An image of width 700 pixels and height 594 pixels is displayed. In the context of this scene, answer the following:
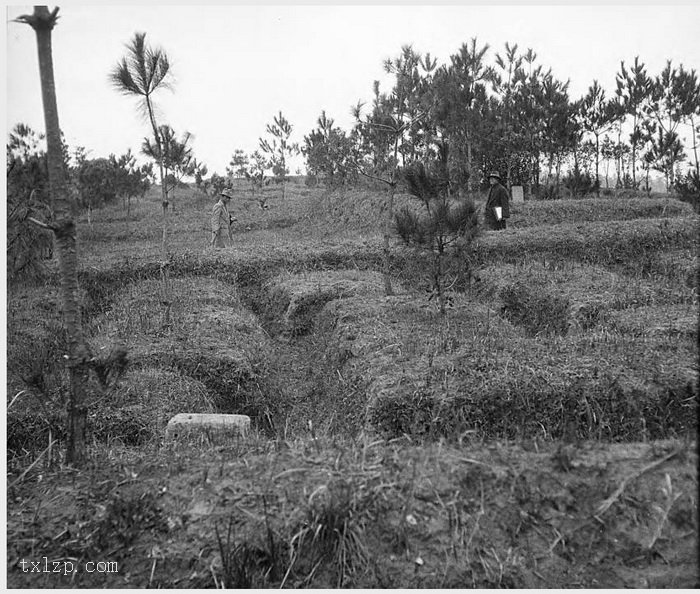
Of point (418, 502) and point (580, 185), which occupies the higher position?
point (580, 185)

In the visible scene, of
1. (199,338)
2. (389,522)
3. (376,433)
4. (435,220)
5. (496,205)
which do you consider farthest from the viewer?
(496,205)

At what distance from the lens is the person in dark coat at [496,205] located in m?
11.9

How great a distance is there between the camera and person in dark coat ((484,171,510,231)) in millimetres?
11898

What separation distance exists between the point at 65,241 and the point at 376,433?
261cm

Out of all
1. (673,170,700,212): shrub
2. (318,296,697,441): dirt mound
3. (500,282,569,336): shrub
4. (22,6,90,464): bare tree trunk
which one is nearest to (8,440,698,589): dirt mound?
(22,6,90,464): bare tree trunk

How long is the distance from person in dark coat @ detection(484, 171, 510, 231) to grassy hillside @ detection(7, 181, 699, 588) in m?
2.32

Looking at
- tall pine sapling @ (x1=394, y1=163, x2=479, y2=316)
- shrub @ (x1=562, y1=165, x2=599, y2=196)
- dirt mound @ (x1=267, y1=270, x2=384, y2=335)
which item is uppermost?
shrub @ (x1=562, y1=165, x2=599, y2=196)

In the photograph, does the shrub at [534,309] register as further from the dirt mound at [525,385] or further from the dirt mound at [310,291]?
the dirt mound at [310,291]

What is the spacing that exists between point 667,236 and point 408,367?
8.23 m

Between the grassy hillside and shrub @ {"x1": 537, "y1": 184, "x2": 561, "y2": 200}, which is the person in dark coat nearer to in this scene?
the grassy hillside

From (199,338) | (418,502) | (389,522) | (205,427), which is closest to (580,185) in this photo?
(199,338)

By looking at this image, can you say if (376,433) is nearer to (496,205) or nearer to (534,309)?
(534,309)

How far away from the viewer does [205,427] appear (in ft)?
14.2

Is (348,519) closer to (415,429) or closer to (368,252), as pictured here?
(415,429)
